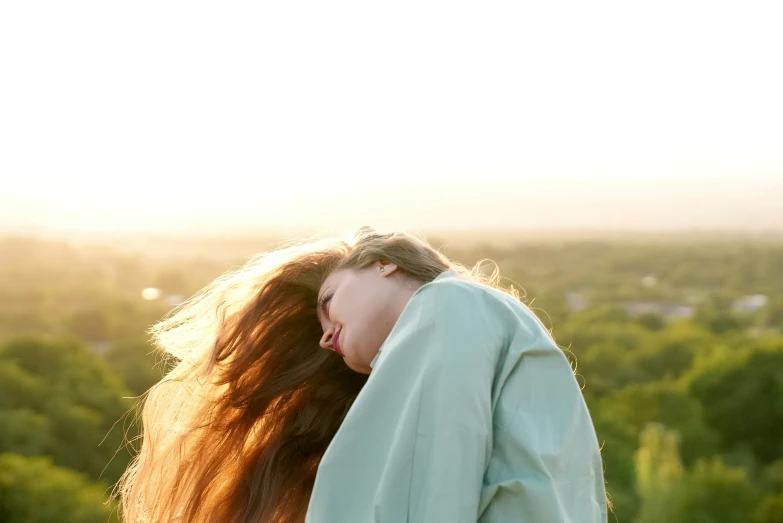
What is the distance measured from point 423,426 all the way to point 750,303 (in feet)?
38.4

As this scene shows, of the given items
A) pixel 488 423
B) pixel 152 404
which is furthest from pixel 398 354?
pixel 152 404

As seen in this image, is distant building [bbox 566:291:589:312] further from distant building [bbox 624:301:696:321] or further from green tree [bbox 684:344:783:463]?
green tree [bbox 684:344:783:463]

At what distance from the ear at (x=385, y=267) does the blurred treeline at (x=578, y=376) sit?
34.2 inches

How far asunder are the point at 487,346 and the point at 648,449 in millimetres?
5135

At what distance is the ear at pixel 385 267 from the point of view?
2.28 meters

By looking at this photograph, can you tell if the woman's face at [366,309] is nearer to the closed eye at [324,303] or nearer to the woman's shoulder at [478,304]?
the closed eye at [324,303]

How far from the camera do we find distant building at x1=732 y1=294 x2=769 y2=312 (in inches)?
470

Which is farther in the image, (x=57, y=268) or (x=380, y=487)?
(x=57, y=268)

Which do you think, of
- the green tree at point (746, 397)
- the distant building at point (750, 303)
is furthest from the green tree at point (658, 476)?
the distant building at point (750, 303)

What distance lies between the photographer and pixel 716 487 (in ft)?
20.5

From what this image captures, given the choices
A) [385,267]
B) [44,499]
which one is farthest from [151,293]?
[385,267]

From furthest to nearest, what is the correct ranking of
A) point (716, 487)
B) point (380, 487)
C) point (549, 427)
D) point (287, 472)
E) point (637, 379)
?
point (637, 379)
point (716, 487)
point (287, 472)
point (549, 427)
point (380, 487)

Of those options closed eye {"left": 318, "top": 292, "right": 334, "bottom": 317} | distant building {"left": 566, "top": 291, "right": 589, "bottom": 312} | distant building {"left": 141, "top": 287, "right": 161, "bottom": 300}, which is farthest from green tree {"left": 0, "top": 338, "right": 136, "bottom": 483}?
distant building {"left": 566, "top": 291, "right": 589, "bottom": 312}

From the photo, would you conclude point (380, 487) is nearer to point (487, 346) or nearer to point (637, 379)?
point (487, 346)
